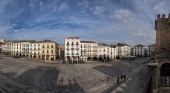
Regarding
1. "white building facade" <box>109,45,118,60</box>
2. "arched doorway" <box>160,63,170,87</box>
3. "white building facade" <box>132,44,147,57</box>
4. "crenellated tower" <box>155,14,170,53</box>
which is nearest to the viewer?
"arched doorway" <box>160,63,170,87</box>

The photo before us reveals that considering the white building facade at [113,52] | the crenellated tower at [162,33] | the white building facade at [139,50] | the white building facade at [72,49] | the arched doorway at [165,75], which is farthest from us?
the white building facade at [139,50]

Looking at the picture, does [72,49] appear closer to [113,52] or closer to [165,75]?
[113,52]

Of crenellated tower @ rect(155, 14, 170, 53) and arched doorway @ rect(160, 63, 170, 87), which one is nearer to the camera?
arched doorway @ rect(160, 63, 170, 87)

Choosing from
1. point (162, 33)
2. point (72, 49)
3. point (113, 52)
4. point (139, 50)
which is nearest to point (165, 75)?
point (162, 33)

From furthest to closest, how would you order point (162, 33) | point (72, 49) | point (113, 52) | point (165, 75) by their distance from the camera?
point (113, 52) < point (72, 49) < point (162, 33) < point (165, 75)

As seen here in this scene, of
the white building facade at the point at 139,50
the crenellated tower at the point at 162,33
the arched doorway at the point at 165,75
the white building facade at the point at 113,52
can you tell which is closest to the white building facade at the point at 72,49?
the white building facade at the point at 113,52

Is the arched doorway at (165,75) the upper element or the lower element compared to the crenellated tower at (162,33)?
lower

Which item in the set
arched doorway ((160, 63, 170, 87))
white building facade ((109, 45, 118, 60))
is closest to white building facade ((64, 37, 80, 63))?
white building facade ((109, 45, 118, 60))

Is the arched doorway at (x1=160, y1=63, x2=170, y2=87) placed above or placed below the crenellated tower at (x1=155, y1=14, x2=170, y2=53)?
below

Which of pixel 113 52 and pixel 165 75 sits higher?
pixel 113 52

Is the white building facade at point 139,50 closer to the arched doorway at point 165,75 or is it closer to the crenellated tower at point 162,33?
the crenellated tower at point 162,33

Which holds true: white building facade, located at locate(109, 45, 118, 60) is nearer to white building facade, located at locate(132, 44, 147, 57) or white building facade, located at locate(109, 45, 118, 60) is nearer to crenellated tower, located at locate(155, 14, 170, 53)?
white building facade, located at locate(132, 44, 147, 57)

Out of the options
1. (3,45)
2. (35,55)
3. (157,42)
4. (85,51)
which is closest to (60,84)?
(157,42)

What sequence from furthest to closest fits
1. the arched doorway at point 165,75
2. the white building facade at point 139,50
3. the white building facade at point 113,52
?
the white building facade at point 139,50 → the white building facade at point 113,52 → the arched doorway at point 165,75
